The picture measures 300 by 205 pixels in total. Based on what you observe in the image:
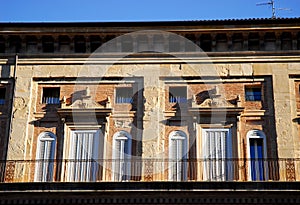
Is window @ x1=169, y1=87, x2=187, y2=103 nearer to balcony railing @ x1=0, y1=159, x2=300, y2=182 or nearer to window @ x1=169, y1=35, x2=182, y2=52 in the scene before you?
window @ x1=169, y1=35, x2=182, y2=52

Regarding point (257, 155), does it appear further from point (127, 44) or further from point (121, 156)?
point (127, 44)

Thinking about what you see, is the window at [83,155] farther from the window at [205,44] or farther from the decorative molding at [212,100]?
the window at [205,44]

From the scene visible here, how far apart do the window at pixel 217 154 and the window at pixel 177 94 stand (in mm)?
1362

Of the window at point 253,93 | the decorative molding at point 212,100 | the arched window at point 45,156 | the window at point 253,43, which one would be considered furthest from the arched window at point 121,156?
the window at point 253,43

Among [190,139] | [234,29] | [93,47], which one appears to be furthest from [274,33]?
[93,47]

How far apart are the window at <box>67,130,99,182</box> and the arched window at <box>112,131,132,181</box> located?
2.01 feet

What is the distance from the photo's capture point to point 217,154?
2189 centimetres

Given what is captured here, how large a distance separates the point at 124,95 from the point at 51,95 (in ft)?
8.29

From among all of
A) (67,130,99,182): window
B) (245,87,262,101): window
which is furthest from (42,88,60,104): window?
(245,87,262,101): window

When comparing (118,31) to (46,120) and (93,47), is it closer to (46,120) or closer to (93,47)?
(93,47)

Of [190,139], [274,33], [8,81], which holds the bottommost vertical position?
[190,139]

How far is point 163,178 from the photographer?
70.2ft

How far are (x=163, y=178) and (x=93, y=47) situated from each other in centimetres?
539

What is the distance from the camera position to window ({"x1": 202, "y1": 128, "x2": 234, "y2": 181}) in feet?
70.2
